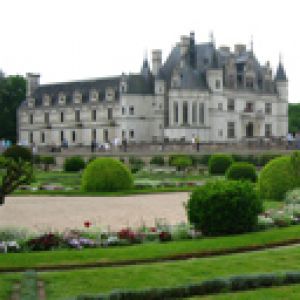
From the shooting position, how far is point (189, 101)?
76.5m

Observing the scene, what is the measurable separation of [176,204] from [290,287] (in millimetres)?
15111

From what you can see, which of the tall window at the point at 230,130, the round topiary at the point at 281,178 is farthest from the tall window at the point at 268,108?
the round topiary at the point at 281,178

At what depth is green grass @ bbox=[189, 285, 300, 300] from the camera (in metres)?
10.4

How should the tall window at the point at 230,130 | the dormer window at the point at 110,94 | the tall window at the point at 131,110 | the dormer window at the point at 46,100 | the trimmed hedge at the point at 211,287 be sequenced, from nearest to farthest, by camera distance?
the trimmed hedge at the point at 211,287 → the tall window at the point at 230,130 → the tall window at the point at 131,110 → the dormer window at the point at 110,94 → the dormer window at the point at 46,100

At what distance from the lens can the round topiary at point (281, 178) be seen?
26.4m

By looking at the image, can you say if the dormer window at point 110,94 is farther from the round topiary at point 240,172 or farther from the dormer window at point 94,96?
the round topiary at point 240,172

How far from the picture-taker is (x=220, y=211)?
1652 cm

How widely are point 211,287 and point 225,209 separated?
223 inches

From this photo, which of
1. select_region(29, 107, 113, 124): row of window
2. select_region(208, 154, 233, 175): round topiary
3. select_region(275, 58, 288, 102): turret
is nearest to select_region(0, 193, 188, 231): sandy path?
select_region(208, 154, 233, 175): round topiary

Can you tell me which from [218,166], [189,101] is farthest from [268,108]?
[218,166]

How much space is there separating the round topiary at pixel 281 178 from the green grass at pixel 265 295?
15.6m

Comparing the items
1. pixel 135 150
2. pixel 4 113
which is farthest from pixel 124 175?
pixel 4 113

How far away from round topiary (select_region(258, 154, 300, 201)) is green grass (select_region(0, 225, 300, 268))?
1012 cm

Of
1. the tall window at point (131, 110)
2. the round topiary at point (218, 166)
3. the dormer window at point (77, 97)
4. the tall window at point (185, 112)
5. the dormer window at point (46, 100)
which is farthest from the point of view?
the dormer window at point (46, 100)
